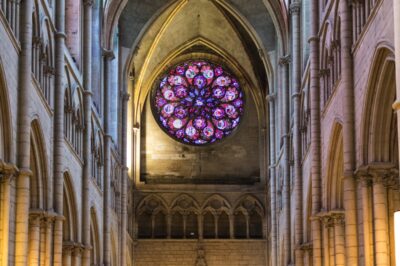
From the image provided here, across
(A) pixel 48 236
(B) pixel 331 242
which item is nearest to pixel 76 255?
(A) pixel 48 236

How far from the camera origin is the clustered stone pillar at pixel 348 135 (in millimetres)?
24359

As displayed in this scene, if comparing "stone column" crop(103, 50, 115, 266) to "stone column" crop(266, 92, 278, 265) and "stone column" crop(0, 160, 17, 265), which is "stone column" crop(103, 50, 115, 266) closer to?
"stone column" crop(266, 92, 278, 265)

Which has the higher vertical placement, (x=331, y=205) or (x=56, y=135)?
(x=56, y=135)

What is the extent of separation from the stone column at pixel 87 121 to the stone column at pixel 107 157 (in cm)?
477

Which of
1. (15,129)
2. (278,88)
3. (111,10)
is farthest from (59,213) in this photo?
(278,88)

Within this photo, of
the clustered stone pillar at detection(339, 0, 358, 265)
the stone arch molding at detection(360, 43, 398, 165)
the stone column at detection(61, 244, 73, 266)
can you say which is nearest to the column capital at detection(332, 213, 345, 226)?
the clustered stone pillar at detection(339, 0, 358, 265)

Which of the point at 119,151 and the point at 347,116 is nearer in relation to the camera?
the point at 347,116

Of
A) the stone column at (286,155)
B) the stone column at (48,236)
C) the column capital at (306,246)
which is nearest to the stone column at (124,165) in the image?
the stone column at (286,155)

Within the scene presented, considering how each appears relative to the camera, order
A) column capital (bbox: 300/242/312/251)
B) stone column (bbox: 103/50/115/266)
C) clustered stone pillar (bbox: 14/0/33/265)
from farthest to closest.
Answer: stone column (bbox: 103/50/115/266), column capital (bbox: 300/242/312/251), clustered stone pillar (bbox: 14/0/33/265)

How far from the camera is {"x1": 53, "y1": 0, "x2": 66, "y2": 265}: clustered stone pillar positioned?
2852 cm

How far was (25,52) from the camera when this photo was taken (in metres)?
24.3

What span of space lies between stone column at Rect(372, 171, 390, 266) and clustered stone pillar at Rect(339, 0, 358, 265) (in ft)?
4.78

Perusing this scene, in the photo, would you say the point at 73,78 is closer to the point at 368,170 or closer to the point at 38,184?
the point at 38,184

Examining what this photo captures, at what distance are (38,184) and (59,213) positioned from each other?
160 cm
